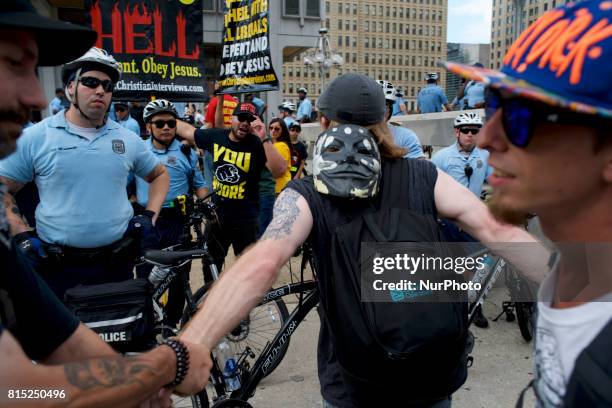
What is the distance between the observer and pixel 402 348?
1706 millimetres

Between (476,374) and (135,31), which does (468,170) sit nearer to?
(476,374)

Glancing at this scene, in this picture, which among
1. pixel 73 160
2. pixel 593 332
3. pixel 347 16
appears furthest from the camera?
pixel 347 16

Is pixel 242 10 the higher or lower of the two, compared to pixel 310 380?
higher

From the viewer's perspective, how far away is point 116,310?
3020mm

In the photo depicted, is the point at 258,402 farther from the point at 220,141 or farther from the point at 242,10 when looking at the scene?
the point at 242,10

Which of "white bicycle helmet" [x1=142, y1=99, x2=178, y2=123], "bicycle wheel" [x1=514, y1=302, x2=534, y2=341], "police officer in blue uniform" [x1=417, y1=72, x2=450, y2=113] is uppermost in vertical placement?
"police officer in blue uniform" [x1=417, y1=72, x2=450, y2=113]

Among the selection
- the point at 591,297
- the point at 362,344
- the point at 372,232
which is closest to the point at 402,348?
the point at 362,344

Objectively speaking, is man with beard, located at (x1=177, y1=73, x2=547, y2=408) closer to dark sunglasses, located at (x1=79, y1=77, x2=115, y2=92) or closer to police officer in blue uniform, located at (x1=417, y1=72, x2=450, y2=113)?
dark sunglasses, located at (x1=79, y1=77, x2=115, y2=92)

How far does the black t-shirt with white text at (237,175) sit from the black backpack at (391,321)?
3.80 m

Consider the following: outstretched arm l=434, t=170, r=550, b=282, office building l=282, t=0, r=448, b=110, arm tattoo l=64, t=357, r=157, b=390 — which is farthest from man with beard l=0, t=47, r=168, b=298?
office building l=282, t=0, r=448, b=110

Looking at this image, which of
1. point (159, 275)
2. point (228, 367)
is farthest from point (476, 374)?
point (159, 275)

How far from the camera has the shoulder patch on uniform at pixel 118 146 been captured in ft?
12.0

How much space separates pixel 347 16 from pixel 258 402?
137 metres

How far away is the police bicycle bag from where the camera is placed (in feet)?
9.64
